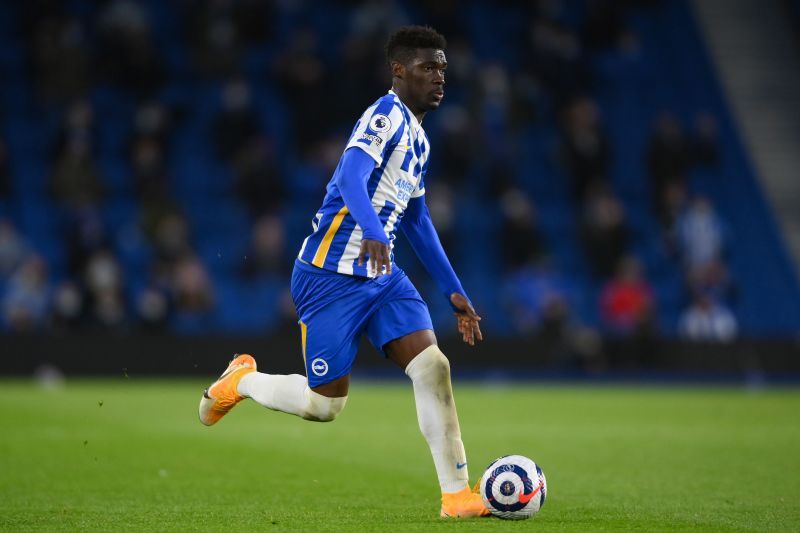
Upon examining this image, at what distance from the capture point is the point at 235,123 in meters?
21.9

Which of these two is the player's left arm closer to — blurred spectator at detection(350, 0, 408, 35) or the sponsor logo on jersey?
the sponsor logo on jersey

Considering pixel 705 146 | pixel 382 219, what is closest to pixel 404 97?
pixel 382 219

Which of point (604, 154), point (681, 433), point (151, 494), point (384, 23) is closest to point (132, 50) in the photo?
point (384, 23)

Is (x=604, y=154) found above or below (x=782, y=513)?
above

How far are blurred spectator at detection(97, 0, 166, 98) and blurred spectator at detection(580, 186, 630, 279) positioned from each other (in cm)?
801

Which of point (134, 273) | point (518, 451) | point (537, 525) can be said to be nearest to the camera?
point (537, 525)

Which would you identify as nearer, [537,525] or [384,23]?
[537,525]

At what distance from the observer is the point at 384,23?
77.8ft

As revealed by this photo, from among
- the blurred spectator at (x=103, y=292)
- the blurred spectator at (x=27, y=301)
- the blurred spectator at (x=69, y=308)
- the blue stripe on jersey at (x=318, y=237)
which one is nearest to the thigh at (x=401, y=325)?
the blue stripe on jersey at (x=318, y=237)

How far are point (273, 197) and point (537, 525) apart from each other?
1605 cm

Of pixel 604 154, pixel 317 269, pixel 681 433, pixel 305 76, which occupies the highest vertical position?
pixel 305 76

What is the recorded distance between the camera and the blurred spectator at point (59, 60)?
73.0ft

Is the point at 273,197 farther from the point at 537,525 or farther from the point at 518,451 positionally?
the point at 537,525

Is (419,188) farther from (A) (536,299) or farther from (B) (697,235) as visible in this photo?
(B) (697,235)
